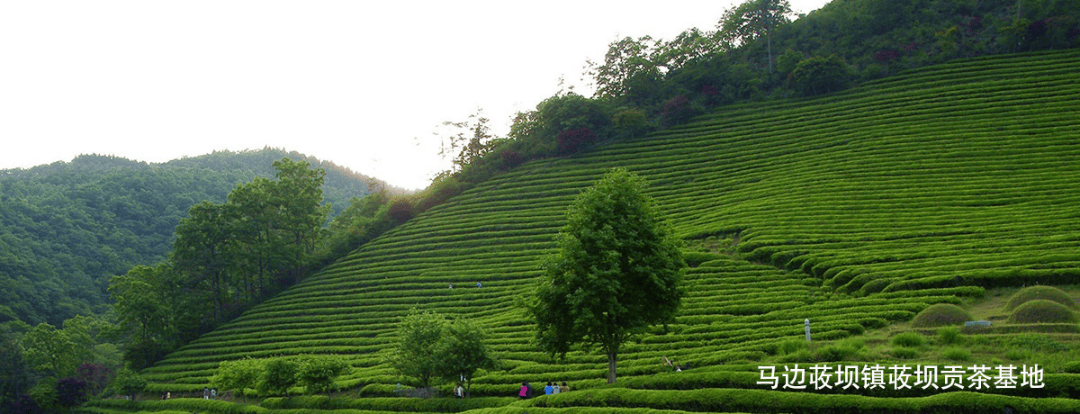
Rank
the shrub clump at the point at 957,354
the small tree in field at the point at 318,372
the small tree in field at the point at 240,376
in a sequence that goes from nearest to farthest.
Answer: the shrub clump at the point at 957,354
the small tree in field at the point at 318,372
the small tree in field at the point at 240,376

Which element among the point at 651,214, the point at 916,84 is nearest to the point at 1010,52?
the point at 916,84

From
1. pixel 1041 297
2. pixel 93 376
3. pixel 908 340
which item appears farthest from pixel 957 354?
pixel 93 376

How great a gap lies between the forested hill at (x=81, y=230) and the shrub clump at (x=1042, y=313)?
244 ft

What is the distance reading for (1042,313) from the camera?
23.9 meters

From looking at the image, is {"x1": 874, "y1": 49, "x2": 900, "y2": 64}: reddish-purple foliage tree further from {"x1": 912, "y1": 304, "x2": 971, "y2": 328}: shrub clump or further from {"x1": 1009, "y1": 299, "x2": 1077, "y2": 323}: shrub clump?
{"x1": 1009, "y1": 299, "x2": 1077, "y2": 323}: shrub clump

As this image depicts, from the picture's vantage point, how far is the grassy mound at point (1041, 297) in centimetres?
2512

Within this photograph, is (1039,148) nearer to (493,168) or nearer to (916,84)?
(916,84)

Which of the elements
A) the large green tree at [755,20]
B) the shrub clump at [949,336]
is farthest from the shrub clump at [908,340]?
the large green tree at [755,20]

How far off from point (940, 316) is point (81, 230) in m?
88.1

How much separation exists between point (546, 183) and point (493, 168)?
9.38 meters

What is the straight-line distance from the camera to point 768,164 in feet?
200

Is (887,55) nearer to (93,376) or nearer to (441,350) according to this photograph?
(441,350)

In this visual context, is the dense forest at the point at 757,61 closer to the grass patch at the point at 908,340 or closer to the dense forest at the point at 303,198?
the dense forest at the point at 303,198

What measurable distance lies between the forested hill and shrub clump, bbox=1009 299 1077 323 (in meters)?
74.3
